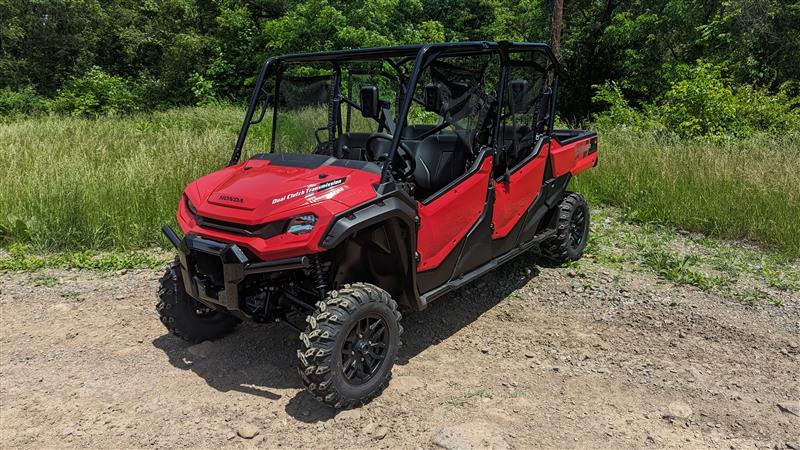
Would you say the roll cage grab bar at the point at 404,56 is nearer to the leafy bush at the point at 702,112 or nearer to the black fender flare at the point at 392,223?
the black fender flare at the point at 392,223

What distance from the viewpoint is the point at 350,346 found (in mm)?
3293

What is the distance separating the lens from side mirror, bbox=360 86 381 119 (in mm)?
4367

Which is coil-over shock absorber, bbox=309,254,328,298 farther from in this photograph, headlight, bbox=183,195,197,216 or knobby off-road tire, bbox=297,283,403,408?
headlight, bbox=183,195,197,216

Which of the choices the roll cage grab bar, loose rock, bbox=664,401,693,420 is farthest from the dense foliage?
loose rock, bbox=664,401,693,420

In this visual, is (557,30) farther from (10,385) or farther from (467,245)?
(10,385)

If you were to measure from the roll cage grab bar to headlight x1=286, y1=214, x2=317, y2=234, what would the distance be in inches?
20.8

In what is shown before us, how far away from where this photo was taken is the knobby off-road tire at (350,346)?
3.09 m

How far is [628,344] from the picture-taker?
164 inches

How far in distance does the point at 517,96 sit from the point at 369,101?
117cm

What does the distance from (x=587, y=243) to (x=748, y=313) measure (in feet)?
5.80

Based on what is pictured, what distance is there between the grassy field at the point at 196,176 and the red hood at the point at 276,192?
2982 millimetres

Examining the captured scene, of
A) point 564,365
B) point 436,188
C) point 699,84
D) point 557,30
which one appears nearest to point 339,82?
point 436,188

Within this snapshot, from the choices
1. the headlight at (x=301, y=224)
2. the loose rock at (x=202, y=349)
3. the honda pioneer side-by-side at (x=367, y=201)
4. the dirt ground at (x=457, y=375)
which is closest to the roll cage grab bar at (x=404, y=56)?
the honda pioneer side-by-side at (x=367, y=201)

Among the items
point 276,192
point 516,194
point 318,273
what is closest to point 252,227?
point 276,192
